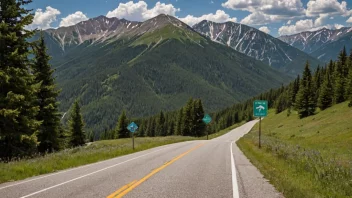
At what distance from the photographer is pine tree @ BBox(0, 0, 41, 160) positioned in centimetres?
2077

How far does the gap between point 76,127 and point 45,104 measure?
2414 centimetres

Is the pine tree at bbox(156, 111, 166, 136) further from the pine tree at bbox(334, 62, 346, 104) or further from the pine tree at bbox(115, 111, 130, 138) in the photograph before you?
the pine tree at bbox(334, 62, 346, 104)

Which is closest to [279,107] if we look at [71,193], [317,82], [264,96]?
[317,82]

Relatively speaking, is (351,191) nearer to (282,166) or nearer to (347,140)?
(282,166)

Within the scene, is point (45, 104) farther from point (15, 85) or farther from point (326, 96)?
point (326, 96)

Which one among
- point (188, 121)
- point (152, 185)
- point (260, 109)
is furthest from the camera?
point (188, 121)

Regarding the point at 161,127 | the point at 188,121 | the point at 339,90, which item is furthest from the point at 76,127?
the point at 161,127

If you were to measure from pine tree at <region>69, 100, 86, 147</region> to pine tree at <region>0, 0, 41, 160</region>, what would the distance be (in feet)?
99.8

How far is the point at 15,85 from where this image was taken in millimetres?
21484

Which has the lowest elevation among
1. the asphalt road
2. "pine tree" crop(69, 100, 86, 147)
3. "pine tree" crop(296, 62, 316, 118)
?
the asphalt road

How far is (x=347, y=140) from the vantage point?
34.2 metres

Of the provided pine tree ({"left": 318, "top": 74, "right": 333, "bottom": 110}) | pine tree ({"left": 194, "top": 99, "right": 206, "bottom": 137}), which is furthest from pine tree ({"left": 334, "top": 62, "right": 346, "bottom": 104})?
pine tree ({"left": 194, "top": 99, "right": 206, "bottom": 137})

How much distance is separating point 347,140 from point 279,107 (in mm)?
87077

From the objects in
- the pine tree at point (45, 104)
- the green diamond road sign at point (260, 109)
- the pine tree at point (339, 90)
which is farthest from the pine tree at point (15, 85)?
the pine tree at point (339, 90)
